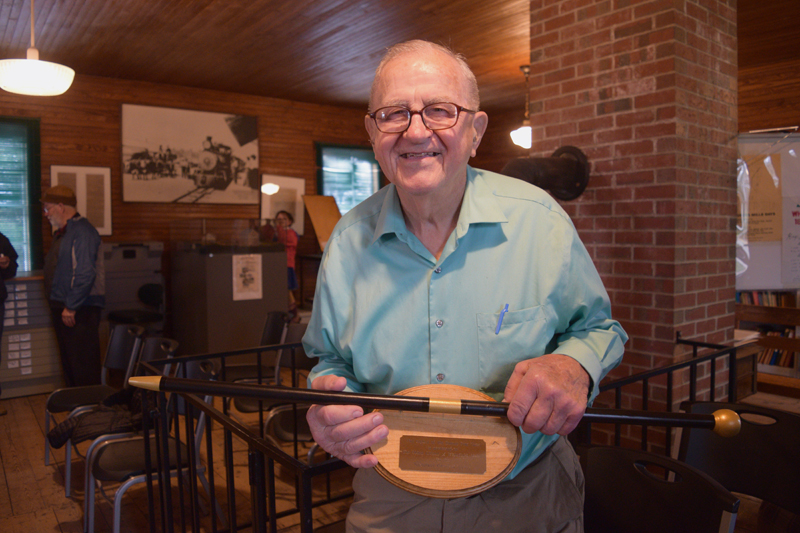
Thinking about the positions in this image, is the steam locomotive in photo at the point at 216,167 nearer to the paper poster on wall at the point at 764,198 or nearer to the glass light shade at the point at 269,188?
the glass light shade at the point at 269,188

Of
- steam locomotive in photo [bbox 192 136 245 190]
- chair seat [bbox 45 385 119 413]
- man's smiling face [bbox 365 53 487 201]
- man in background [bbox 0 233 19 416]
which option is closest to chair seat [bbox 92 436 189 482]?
chair seat [bbox 45 385 119 413]

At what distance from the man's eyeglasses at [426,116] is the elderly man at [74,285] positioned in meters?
4.42

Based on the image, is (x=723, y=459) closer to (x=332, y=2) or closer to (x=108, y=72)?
(x=332, y=2)

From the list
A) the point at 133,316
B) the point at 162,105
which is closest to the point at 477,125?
the point at 133,316

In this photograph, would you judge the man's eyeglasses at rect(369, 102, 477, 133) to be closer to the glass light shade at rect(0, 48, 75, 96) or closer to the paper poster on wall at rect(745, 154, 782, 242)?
the paper poster on wall at rect(745, 154, 782, 242)

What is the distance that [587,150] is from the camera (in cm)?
300

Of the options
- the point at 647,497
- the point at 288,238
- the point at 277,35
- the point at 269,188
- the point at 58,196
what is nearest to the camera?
the point at 647,497

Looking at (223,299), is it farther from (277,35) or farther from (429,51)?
(429,51)

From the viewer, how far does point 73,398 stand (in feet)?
11.6

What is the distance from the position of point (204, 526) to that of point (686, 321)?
8.95 feet

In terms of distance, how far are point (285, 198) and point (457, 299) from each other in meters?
7.23

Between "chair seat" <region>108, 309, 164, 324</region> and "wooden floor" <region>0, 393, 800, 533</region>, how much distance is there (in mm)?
1802

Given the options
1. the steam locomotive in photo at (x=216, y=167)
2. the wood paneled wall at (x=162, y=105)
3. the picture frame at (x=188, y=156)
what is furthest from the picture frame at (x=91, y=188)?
the steam locomotive in photo at (x=216, y=167)

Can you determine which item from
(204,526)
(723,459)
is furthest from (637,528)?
(204,526)
